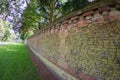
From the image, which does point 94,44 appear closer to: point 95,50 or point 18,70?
point 95,50

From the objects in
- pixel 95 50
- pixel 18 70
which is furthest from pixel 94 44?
pixel 18 70

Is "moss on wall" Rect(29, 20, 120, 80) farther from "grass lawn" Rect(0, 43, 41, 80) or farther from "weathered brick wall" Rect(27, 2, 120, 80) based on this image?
"grass lawn" Rect(0, 43, 41, 80)

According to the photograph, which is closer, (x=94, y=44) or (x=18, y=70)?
(x=94, y=44)

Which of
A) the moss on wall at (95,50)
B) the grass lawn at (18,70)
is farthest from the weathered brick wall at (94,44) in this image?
the grass lawn at (18,70)

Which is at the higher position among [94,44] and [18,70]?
[94,44]

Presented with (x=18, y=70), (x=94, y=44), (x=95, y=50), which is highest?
(x=94, y=44)

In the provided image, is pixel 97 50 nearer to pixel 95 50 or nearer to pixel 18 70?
pixel 95 50

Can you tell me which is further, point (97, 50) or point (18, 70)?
point (18, 70)

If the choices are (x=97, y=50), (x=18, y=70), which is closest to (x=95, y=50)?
(x=97, y=50)

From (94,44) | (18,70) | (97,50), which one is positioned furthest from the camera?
(18,70)

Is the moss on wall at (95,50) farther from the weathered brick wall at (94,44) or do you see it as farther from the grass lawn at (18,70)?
the grass lawn at (18,70)

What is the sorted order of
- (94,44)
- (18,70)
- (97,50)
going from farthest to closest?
(18,70), (94,44), (97,50)

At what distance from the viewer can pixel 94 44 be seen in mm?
3887

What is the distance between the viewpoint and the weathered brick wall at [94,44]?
128 inches
